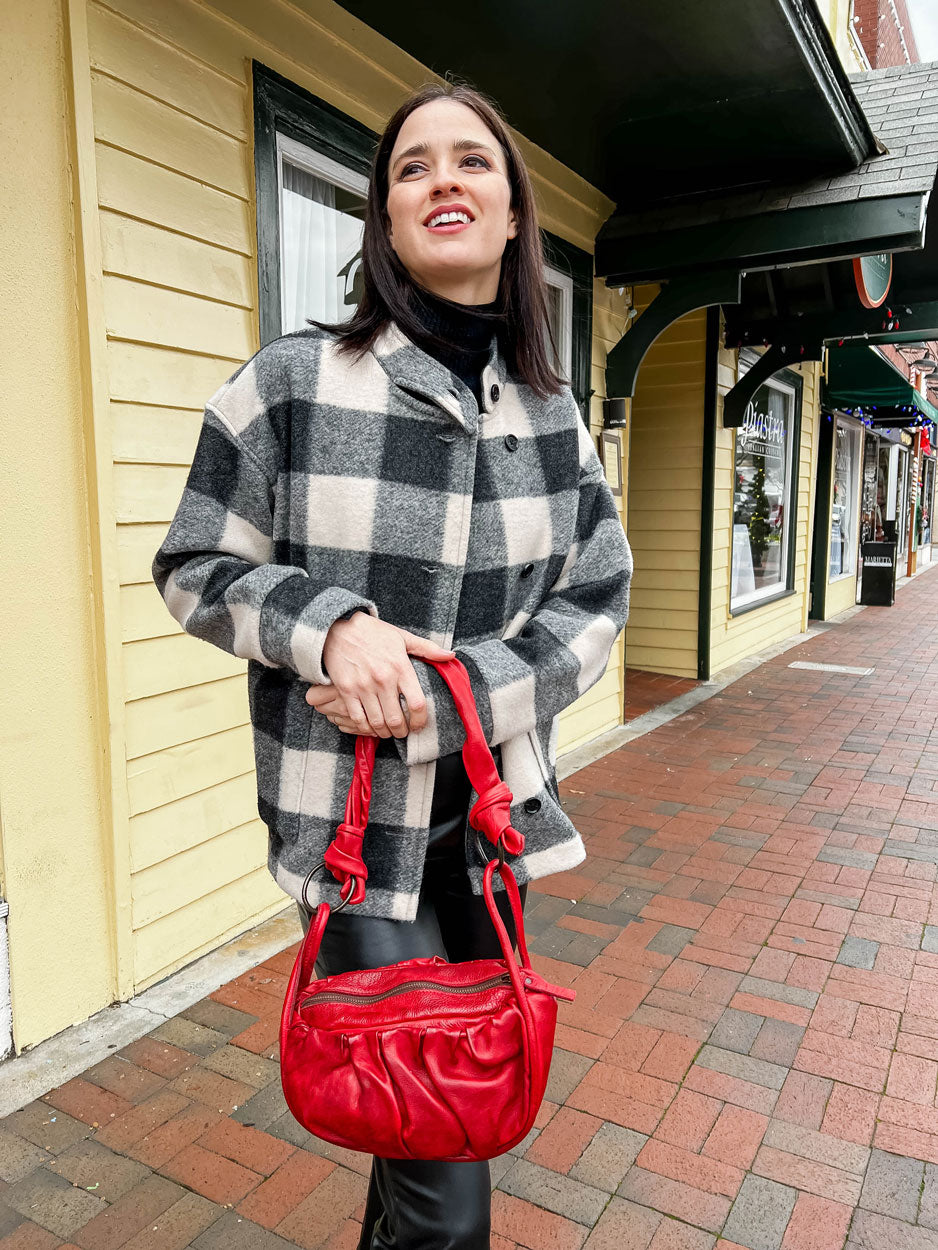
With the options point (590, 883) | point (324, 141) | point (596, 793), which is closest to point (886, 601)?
point (596, 793)

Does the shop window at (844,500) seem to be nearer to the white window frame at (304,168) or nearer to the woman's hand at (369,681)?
the white window frame at (304,168)

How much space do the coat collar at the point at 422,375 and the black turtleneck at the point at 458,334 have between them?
32 mm

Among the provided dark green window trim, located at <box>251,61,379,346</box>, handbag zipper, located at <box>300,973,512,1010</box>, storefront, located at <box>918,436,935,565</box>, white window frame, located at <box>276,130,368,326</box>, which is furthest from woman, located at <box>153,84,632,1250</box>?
storefront, located at <box>918,436,935,565</box>

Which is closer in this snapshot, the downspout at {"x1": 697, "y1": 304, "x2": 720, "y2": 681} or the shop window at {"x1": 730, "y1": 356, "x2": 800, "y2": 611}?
the downspout at {"x1": 697, "y1": 304, "x2": 720, "y2": 681}

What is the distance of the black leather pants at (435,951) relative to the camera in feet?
4.00

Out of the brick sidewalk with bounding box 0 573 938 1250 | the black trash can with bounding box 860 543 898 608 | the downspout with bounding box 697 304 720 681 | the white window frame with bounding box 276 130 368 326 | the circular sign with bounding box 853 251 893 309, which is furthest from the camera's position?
the black trash can with bounding box 860 543 898 608

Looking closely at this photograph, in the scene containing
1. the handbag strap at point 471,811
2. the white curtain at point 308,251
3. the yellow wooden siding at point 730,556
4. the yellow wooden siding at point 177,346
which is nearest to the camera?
the handbag strap at point 471,811

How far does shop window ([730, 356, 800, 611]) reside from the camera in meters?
8.52

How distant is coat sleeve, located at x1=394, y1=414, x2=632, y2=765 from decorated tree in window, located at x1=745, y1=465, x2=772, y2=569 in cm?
760

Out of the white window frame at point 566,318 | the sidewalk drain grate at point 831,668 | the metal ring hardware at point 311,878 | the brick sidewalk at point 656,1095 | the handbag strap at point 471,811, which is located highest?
the white window frame at point 566,318

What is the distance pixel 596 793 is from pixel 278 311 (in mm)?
2886

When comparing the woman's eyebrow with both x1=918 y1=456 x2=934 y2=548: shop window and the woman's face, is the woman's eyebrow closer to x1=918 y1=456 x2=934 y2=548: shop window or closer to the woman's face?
the woman's face

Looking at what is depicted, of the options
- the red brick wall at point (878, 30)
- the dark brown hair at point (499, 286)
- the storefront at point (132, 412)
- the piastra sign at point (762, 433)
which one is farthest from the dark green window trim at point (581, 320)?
the red brick wall at point (878, 30)

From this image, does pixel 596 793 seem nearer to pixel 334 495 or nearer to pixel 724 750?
pixel 724 750
